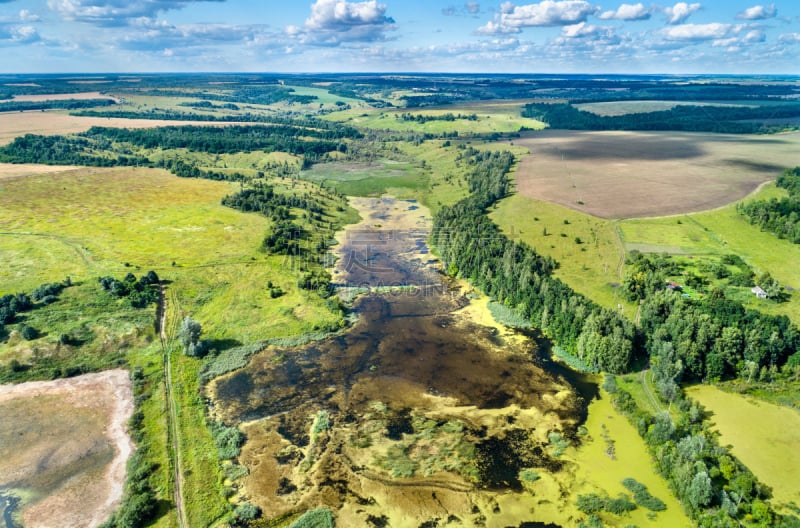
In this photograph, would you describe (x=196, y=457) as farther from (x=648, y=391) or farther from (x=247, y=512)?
(x=648, y=391)

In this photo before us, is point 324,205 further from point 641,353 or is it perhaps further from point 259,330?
point 641,353

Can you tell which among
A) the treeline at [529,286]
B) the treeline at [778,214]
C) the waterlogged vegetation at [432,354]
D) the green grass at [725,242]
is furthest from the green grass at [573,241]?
the treeline at [778,214]

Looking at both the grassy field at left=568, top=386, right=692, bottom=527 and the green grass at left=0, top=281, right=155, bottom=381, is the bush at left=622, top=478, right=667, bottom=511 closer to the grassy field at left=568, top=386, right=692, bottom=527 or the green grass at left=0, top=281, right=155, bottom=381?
the grassy field at left=568, top=386, right=692, bottom=527

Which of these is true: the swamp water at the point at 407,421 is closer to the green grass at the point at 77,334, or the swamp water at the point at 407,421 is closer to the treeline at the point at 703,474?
the treeline at the point at 703,474

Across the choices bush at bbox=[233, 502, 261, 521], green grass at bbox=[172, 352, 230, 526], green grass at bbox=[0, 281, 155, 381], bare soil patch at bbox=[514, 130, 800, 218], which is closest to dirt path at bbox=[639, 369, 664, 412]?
bush at bbox=[233, 502, 261, 521]

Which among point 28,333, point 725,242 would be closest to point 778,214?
point 725,242
